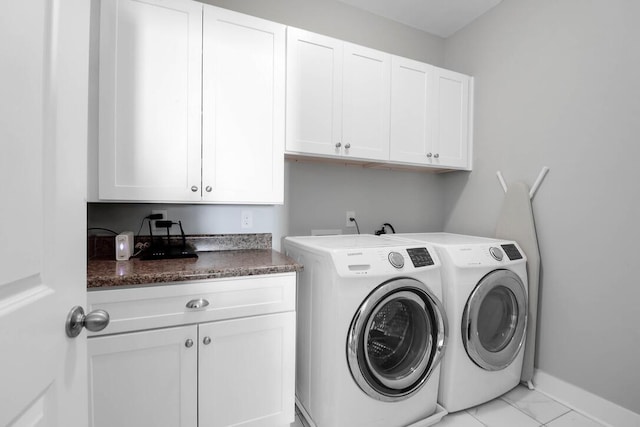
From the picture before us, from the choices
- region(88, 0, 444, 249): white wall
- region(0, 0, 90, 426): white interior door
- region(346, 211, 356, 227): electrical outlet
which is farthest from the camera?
region(346, 211, 356, 227): electrical outlet

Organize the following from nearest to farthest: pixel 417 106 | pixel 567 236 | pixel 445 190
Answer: pixel 567 236 < pixel 417 106 < pixel 445 190

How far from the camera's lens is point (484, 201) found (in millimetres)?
2350

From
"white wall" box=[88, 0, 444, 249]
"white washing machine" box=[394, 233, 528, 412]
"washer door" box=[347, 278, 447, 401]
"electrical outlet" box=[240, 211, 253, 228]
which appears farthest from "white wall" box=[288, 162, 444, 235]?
"washer door" box=[347, 278, 447, 401]

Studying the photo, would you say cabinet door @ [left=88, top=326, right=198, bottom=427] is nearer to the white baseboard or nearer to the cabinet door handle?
the cabinet door handle

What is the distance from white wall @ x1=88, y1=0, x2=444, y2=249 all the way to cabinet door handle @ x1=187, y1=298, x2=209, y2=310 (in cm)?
68

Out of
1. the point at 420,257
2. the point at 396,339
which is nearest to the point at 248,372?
the point at 396,339

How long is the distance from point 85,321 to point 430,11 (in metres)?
2.89

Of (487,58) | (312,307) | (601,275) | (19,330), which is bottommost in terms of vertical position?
(312,307)

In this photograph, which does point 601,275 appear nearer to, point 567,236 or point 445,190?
point 567,236

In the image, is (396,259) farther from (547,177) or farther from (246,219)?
(547,177)

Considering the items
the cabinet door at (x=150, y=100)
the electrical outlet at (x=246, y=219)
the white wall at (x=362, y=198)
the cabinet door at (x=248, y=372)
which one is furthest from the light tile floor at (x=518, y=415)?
the cabinet door at (x=150, y=100)

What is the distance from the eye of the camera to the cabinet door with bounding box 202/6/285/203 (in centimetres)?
156

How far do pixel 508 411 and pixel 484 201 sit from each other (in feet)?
4.64

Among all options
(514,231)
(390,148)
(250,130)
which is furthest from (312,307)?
(514,231)
